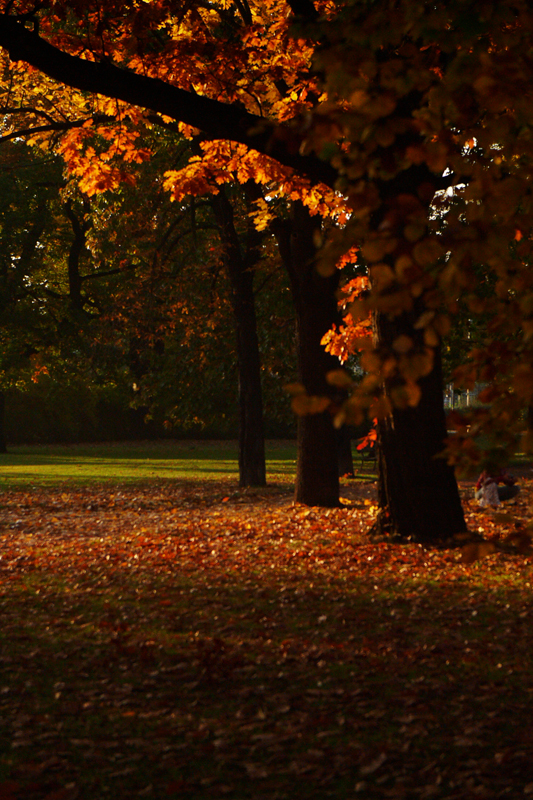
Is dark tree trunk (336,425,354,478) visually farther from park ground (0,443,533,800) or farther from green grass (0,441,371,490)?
park ground (0,443,533,800)

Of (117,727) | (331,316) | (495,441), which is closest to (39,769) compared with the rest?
(117,727)

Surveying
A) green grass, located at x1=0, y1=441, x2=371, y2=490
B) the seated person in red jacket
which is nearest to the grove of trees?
the seated person in red jacket

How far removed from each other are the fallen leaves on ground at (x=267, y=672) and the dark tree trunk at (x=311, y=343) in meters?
3.19

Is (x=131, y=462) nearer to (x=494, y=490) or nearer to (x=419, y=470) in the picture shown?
(x=494, y=490)

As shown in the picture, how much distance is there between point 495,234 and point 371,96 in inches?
23.3

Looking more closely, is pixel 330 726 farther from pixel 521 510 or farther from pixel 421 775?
pixel 521 510

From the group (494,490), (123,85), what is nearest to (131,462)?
(494,490)

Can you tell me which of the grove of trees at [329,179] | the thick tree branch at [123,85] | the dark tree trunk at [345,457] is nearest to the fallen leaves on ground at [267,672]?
the grove of trees at [329,179]

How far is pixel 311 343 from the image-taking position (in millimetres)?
13891

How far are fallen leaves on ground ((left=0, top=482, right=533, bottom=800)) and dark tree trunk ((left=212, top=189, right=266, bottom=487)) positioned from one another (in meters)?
8.20

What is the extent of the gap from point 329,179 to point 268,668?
5.30 metres

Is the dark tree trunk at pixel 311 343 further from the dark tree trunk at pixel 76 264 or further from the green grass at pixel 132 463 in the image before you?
the dark tree trunk at pixel 76 264

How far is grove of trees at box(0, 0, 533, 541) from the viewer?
2.89 metres

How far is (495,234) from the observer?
286 cm
